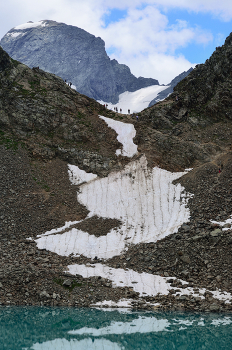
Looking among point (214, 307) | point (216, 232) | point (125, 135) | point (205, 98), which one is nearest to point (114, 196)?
point (125, 135)

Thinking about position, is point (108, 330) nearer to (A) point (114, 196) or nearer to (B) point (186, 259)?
(B) point (186, 259)

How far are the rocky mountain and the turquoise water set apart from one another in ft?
4.67

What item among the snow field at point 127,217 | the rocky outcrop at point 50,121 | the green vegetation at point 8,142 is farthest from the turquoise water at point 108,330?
the green vegetation at point 8,142

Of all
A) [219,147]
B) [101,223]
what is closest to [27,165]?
[101,223]

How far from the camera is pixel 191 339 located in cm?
2086

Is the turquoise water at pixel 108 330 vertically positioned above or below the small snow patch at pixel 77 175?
below

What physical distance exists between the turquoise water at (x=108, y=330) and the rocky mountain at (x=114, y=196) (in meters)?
1.42

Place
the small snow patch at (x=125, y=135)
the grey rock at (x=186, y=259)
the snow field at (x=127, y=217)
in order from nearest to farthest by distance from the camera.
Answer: the snow field at (x=127, y=217) → the grey rock at (x=186, y=259) → the small snow patch at (x=125, y=135)

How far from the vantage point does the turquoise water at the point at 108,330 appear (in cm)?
2003

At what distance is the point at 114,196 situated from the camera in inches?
1686

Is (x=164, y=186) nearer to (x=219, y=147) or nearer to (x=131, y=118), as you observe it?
(x=219, y=147)

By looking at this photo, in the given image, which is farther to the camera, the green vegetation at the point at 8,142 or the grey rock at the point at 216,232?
the green vegetation at the point at 8,142

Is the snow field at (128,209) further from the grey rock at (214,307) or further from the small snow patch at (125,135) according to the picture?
the grey rock at (214,307)

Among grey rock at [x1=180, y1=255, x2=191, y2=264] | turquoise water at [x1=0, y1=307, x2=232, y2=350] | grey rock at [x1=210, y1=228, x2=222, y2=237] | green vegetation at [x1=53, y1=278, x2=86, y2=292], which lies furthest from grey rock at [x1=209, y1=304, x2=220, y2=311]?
green vegetation at [x1=53, y1=278, x2=86, y2=292]
